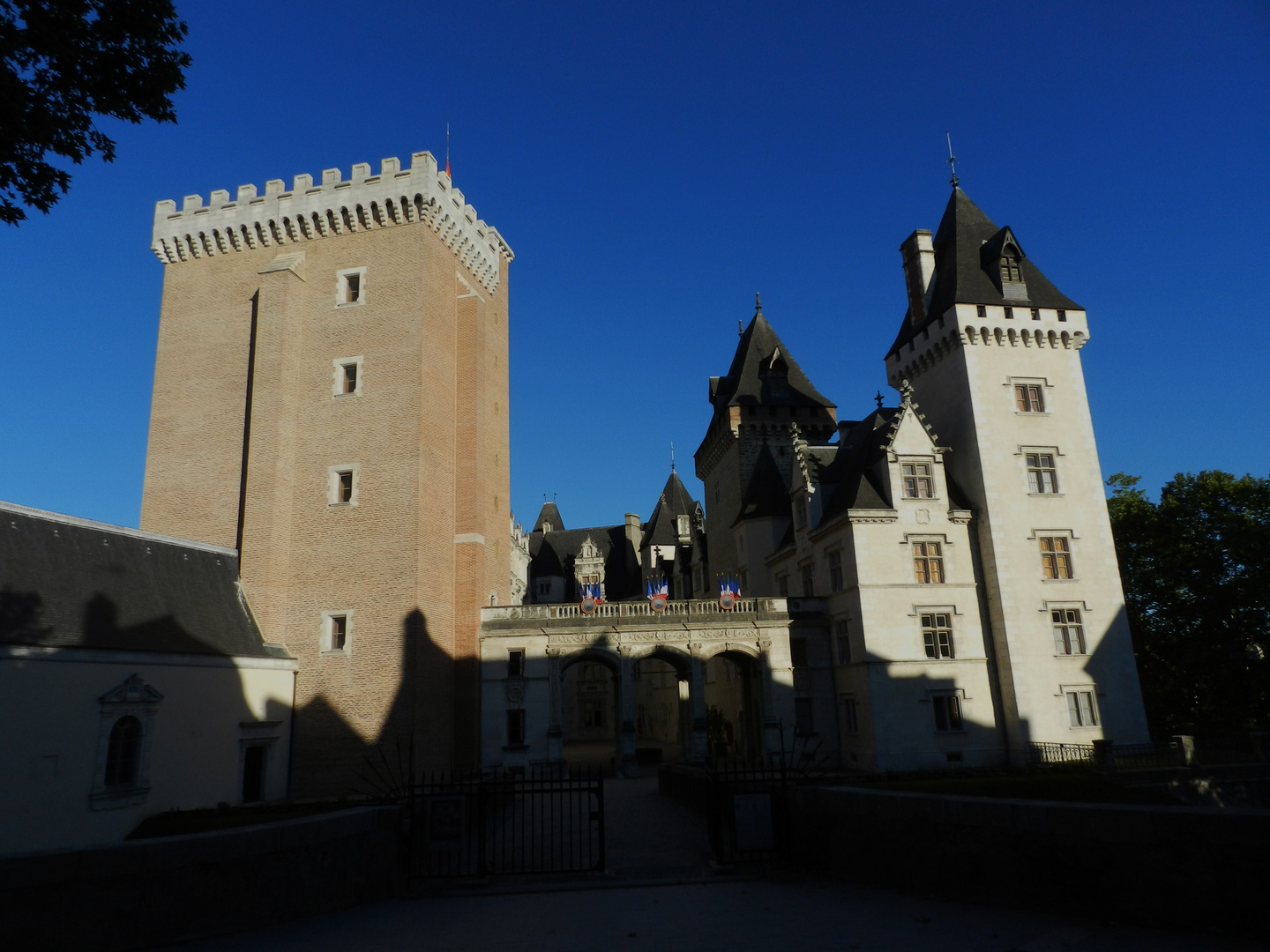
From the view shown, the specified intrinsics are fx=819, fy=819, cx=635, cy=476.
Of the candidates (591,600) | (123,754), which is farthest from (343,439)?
(123,754)

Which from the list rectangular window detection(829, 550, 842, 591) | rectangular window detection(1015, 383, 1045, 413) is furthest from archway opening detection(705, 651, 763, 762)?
rectangular window detection(1015, 383, 1045, 413)

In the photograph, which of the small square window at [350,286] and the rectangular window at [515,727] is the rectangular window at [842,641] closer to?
the rectangular window at [515,727]

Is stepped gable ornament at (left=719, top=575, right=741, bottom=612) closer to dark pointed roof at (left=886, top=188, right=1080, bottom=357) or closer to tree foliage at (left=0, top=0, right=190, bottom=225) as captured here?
dark pointed roof at (left=886, top=188, right=1080, bottom=357)

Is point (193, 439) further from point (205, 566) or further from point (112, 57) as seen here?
point (112, 57)

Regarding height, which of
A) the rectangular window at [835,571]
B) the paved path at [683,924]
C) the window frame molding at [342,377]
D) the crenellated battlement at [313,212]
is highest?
the crenellated battlement at [313,212]

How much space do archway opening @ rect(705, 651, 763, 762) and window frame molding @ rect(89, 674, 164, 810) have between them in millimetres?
19721

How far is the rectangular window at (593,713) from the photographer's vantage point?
6481cm

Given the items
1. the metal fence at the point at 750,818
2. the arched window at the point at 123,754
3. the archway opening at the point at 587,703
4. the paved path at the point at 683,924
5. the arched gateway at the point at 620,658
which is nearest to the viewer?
the paved path at the point at 683,924

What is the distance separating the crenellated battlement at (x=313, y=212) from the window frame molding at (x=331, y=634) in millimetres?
16346

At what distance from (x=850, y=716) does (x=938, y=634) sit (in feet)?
15.5

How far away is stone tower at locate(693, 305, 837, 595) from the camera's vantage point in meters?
45.0

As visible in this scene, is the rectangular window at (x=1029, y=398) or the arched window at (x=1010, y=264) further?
Result: the arched window at (x=1010, y=264)

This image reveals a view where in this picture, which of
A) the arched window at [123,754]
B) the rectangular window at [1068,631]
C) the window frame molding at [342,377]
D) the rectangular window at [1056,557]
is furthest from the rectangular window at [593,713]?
the arched window at [123,754]

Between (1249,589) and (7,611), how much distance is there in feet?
141
